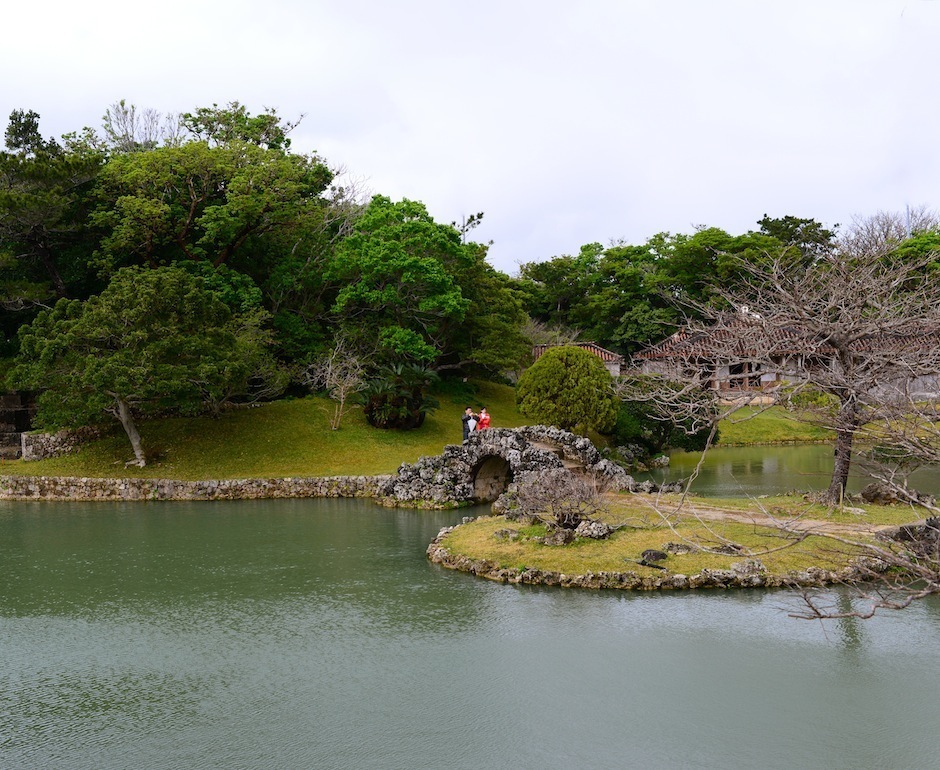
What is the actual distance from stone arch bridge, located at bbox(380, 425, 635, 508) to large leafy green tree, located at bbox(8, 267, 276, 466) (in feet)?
24.8

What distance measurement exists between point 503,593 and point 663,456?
19973mm

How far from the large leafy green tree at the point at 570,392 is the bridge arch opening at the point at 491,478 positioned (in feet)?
15.2

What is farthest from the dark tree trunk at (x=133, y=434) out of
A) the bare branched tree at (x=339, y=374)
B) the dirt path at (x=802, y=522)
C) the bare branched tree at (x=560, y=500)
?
the dirt path at (x=802, y=522)

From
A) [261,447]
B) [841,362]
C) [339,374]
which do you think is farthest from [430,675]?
[339,374]

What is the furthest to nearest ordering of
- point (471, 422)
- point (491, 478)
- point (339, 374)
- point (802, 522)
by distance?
point (339, 374) < point (471, 422) < point (491, 478) < point (802, 522)

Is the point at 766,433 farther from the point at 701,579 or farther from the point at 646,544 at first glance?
the point at 701,579

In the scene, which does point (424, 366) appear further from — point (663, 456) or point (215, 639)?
point (215, 639)

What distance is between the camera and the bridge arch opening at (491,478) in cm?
2569

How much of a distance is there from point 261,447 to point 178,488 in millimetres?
3577

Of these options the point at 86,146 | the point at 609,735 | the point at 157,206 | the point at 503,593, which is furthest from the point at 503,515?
the point at 86,146

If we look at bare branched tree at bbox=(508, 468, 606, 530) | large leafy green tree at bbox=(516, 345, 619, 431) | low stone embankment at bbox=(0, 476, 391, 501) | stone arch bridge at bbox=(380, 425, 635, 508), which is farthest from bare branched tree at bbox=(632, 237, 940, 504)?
low stone embankment at bbox=(0, 476, 391, 501)

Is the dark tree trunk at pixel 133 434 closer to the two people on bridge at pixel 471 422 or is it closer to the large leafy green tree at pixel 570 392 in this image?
the two people on bridge at pixel 471 422

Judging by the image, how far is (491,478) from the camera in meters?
26.2

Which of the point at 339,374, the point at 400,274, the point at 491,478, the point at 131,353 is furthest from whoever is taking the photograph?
the point at 400,274
